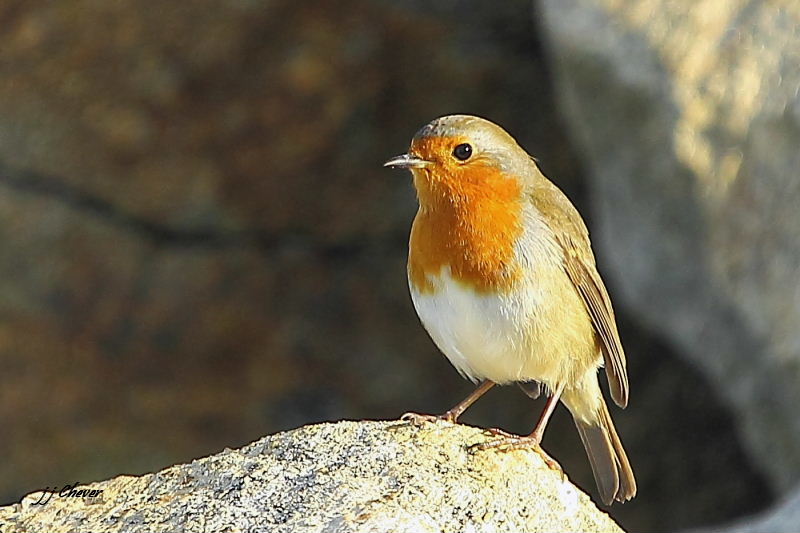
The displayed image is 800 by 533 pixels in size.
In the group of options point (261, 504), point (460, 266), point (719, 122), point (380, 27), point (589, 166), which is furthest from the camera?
point (380, 27)

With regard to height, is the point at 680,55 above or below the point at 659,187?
above

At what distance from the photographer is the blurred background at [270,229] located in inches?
301

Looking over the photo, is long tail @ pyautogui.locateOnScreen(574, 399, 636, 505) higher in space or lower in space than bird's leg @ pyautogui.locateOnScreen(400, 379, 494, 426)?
lower

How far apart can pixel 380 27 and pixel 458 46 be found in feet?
1.55

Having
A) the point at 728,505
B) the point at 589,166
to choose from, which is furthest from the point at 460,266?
the point at 728,505

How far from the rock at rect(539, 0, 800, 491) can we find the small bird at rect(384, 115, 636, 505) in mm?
1445

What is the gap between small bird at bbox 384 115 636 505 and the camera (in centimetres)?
456

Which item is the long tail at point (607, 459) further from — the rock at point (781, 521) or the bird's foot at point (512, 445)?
the bird's foot at point (512, 445)

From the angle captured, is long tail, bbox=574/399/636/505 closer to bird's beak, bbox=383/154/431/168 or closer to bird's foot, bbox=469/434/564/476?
bird's foot, bbox=469/434/564/476

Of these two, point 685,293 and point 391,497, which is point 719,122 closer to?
point 685,293

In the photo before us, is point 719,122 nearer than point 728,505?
Yes

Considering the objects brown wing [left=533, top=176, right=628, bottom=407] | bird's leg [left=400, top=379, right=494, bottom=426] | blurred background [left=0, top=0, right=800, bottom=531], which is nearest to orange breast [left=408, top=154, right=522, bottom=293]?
brown wing [left=533, top=176, right=628, bottom=407]

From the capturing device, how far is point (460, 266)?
4.54 m

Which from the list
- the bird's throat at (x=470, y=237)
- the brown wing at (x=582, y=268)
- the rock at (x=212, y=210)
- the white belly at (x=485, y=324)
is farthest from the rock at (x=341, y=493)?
the rock at (x=212, y=210)
